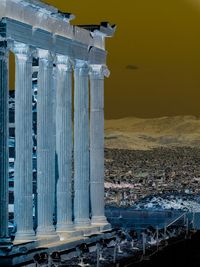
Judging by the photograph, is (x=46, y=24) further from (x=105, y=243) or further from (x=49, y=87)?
(x=105, y=243)

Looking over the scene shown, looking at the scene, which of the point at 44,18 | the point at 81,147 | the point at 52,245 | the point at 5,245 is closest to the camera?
the point at 5,245

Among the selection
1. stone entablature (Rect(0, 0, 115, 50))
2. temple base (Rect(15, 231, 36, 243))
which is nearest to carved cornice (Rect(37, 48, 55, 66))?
stone entablature (Rect(0, 0, 115, 50))

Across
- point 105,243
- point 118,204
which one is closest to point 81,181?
point 105,243

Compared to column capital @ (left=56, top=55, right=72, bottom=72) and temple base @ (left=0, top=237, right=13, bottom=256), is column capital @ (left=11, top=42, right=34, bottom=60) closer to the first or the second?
column capital @ (left=56, top=55, right=72, bottom=72)

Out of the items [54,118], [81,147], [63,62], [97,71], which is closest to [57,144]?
[54,118]

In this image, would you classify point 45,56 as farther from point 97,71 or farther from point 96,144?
point 96,144

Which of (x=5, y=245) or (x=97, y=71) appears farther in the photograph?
(x=97, y=71)

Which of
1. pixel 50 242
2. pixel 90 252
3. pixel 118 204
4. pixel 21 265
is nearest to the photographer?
pixel 21 265
